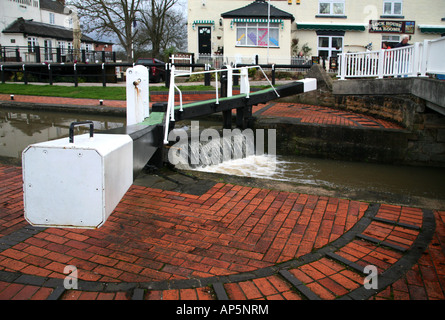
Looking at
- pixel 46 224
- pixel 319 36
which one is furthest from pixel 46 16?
pixel 46 224

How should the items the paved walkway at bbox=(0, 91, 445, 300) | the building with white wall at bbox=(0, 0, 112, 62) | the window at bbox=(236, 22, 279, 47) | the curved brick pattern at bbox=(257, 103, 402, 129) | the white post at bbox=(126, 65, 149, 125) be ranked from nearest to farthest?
the paved walkway at bbox=(0, 91, 445, 300)
the white post at bbox=(126, 65, 149, 125)
the curved brick pattern at bbox=(257, 103, 402, 129)
the window at bbox=(236, 22, 279, 47)
the building with white wall at bbox=(0, 0, 112, 62)

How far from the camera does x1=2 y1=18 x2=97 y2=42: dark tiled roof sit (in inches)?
1428

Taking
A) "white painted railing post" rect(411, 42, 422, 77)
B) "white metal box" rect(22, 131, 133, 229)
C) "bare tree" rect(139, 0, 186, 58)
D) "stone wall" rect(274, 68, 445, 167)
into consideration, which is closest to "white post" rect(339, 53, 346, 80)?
"stone wall" rect(274, 68, 445, 167)

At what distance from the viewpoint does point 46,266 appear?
332 centimetres

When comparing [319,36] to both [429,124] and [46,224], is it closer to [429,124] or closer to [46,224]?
[429,124]

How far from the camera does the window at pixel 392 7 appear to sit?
Answer: 26.7 m

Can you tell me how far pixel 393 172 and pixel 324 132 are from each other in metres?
1.87

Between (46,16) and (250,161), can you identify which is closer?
(250,161)

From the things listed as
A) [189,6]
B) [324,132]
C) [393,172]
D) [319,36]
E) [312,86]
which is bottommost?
[393,172]

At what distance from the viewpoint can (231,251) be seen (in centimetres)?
365

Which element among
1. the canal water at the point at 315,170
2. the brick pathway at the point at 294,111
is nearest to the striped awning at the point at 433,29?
the brick pathway at the point at 294,111

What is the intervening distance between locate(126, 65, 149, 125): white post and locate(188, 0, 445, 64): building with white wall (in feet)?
66.7

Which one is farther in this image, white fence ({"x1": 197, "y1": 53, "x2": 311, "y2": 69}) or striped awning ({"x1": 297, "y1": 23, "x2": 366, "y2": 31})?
striped awning ({"x1": 297, "y1": 23, "x2": 366, "y2": 31})

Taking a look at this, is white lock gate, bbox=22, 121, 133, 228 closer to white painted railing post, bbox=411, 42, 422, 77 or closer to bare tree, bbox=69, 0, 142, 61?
white painted railing post, bbox=411, 42, 422, 77
